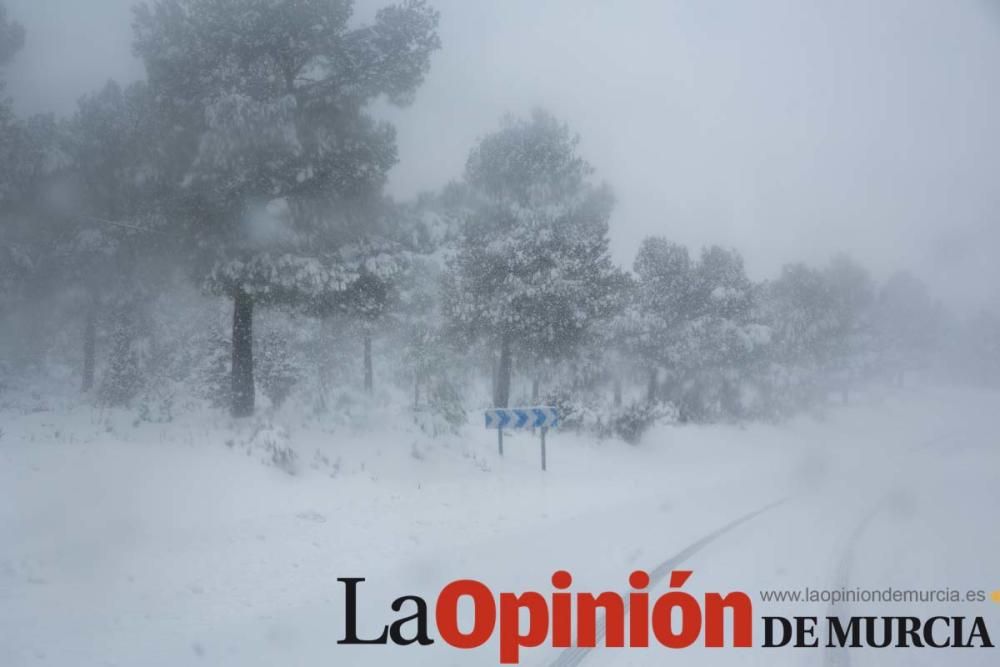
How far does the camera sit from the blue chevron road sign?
15.2 m

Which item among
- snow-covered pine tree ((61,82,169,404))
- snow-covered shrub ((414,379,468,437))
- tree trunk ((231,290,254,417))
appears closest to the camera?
tree trunk ((231,290,254,417))

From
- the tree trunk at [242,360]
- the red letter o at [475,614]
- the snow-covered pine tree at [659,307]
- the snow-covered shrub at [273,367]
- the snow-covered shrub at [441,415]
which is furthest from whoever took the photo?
the snow-covered pine tree at [659,307]

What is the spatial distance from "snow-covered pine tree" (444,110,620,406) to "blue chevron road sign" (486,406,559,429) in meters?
5.71

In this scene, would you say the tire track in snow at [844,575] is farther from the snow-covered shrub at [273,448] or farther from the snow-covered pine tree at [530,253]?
the snow-covered pine tree at [530,253]

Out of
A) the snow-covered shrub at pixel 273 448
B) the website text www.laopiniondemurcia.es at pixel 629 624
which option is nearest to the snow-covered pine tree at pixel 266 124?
the snow-covered shrub at pixel 273 448

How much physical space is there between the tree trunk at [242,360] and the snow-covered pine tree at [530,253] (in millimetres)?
8696

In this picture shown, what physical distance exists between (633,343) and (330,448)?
74.3ft

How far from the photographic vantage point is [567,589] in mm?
7895

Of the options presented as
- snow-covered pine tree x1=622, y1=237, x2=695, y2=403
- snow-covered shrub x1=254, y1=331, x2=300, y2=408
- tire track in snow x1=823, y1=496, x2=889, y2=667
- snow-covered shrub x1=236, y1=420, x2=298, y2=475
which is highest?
snow-covered pine tree x1=622, y1=237, x2=695, y2=403

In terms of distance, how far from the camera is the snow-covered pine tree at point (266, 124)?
12719 millimetres

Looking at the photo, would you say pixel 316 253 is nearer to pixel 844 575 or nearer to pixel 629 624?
pixel 629 624

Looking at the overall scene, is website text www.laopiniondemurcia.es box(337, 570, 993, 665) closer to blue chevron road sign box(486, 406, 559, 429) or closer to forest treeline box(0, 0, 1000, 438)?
blue chevron road sign box(486, 406, 559, 429)

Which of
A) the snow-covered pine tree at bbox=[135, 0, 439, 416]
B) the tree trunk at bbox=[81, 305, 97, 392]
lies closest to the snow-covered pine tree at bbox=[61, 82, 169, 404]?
the tree trunk at bbox=[81, 305, 97, 392]

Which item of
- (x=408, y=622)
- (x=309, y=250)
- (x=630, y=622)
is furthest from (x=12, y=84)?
(x=630, y=622)
